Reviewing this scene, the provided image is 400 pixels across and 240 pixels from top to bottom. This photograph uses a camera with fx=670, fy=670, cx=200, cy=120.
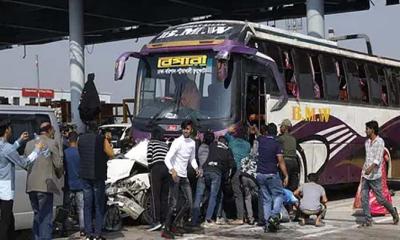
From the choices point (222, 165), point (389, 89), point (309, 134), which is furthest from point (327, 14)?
point (222, 165)

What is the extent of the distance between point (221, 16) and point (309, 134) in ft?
54.3

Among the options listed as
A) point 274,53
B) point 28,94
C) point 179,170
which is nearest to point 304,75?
point 274,53

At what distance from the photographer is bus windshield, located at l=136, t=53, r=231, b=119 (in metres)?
13.1

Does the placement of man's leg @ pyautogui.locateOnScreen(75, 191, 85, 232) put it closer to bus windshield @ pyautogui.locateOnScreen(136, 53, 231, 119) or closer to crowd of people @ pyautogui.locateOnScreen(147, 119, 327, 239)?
crowd of people @ pyautogui.locateOnScreen(147, 119, 327, 239)

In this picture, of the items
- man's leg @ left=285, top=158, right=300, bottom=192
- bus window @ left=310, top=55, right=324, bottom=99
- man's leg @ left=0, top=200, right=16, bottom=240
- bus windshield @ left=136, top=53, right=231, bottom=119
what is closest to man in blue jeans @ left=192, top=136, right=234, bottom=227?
bus windshield @ left=136, top=53, right=231, bottom=119

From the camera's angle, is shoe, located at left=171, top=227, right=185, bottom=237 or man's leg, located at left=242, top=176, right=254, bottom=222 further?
man's leg, located at left=242, top=176, right=254, bottom=222

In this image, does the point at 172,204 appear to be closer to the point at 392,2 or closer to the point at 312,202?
the point at 312,202

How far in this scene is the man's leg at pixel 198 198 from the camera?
39.0 feet

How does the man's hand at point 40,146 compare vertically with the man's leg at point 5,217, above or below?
above

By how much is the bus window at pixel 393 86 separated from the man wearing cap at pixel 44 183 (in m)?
11.9

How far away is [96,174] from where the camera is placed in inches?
403

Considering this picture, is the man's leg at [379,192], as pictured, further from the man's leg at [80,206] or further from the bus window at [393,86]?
the bus window at [393,86]

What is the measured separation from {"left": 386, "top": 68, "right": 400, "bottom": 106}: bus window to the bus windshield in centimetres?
754

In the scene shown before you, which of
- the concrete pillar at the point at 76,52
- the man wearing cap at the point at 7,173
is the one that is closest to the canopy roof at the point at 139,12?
the concrete pillar at the point at 76,52
